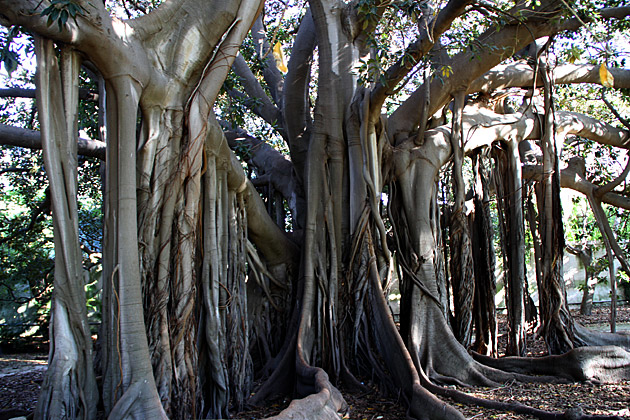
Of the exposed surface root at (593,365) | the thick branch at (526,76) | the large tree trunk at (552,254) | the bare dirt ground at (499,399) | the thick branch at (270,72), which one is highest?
the thick branch at (270,72)

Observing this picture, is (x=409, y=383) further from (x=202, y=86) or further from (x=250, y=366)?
(x=202, y=86)

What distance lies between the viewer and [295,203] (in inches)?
239

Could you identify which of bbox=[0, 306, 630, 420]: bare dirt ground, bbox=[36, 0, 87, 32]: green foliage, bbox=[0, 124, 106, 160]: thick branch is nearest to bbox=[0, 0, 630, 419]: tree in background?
bbox=[36, 0, 87, 32]: green foliage

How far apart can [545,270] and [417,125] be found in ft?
6.73

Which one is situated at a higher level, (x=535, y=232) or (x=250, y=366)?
(x=535, y=232)

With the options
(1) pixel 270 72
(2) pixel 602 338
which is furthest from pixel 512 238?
(1) pixel 270 72

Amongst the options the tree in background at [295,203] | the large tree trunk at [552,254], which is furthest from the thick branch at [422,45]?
the large tree trunk at [552,254]

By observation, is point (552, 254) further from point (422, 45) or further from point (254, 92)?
point (254, 92)

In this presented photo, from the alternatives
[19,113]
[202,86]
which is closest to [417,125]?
[202,86]

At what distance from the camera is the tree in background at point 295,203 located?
3.02 meters

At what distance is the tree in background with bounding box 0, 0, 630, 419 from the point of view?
3.02 metres

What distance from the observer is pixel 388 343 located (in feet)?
14.9

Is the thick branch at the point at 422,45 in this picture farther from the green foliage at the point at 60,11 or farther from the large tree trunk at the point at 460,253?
the green foliage at the point at 60,11

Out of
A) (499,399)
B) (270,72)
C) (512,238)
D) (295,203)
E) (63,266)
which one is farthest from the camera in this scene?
(270,72)
